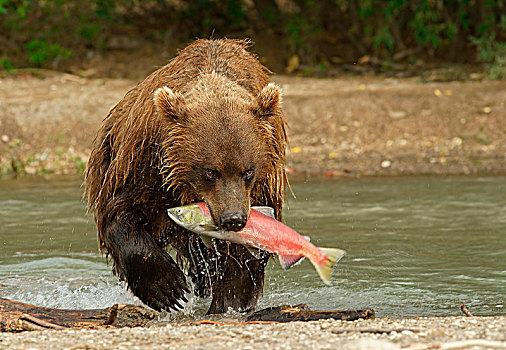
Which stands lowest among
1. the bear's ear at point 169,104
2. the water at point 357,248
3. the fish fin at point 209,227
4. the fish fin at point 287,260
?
the water at point 357,248

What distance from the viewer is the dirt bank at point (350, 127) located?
11707 millimetres

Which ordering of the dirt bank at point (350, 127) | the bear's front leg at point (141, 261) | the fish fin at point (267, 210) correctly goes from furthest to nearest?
1. the dirt bank at point (350, 127)
2. the bear's front leg at point (141, 261)
3. the fish fin at point (267, 210)

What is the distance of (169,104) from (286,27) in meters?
11.5

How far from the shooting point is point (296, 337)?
3781 millimetres

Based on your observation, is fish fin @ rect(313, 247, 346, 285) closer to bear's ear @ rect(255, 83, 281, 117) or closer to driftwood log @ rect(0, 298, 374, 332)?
driftwood log @ rect(0, 298, 374, 332)

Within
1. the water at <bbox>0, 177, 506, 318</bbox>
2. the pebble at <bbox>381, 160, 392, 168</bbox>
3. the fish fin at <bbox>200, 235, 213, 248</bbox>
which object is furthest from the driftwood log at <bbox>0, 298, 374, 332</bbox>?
the pebble at <bbox>381, 160, 392, 168</bbox>

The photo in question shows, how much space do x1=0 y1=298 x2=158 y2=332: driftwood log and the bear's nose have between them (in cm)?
77

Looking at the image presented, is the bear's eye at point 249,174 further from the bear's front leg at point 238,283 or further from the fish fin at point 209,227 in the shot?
the bear's front leg at point 238,283

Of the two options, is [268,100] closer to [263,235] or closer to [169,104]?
[169,104]


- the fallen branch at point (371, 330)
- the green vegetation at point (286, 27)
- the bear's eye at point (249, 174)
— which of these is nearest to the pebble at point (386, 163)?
the green vegetation at point (286, 27)

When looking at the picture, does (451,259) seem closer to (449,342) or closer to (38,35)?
(449,342)

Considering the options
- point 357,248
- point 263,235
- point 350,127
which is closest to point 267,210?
point 263,235

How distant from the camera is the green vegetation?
1513cm

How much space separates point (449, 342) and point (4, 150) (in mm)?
9787
